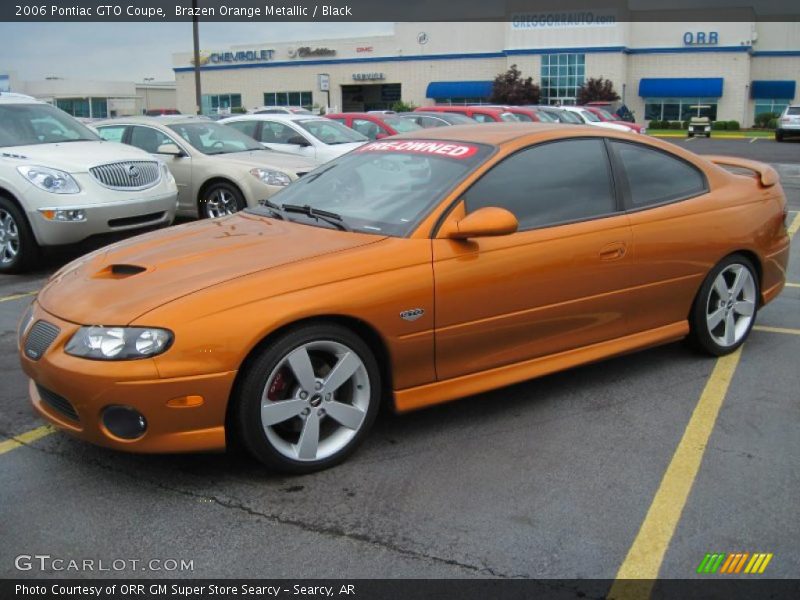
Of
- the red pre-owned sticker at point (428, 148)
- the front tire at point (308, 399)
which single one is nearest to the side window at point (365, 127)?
the red pre-owned sticker at point (428, 148)

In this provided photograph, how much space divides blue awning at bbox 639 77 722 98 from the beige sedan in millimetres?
51066

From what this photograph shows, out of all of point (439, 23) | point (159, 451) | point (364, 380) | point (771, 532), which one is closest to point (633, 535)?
point (771, 532)

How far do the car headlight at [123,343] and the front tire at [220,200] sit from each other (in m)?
6.56

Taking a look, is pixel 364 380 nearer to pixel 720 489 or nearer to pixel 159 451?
pixel 159 451

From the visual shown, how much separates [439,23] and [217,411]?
204 ft

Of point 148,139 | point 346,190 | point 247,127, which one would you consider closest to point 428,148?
point 346,190

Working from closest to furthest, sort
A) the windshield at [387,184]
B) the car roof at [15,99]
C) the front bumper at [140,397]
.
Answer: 1. the front bumper at [140,397]
2. the windshield at [387,184]
3. the car roof at [15,99]

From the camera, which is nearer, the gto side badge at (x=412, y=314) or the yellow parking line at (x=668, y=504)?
the yellow parking line at (x=668, y=504)

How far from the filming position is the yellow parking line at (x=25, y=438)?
398 centimetres

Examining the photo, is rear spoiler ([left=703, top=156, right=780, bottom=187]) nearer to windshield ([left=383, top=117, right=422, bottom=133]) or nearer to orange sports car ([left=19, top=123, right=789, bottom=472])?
orange sports car ([left=19, top=123, right=789, bottom=472])

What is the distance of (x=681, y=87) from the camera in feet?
185

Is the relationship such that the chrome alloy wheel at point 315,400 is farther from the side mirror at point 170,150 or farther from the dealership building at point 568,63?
the dealership building at point 568,63

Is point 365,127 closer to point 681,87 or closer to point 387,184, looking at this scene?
point 387,184
